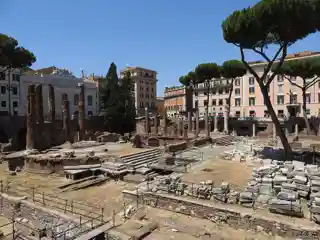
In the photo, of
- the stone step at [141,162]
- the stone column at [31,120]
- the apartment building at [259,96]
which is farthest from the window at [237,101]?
the stone column at [31,120]

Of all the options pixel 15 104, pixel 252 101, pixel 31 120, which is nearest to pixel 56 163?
pixel 31 120

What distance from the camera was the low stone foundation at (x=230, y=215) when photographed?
9.27m

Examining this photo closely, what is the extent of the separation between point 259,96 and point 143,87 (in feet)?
125

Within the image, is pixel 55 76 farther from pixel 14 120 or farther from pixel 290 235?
pixel 290 235

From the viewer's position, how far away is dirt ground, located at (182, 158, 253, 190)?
15.2 metres

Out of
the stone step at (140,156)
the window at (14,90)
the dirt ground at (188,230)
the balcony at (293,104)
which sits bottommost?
the dirt ground at (188,230)

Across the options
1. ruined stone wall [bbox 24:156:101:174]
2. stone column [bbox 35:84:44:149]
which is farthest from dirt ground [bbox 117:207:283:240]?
stone column [bbox 35:84:44:149]

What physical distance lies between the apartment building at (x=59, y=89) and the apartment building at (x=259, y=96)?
92.7 feet

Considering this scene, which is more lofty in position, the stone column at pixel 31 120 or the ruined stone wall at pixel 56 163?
the stone column at pixel 31 120

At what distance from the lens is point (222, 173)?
17.2m

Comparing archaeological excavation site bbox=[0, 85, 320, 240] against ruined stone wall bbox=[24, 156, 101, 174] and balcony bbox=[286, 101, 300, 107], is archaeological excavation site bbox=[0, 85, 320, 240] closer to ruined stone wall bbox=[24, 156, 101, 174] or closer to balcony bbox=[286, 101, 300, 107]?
ruined stone wall bbox=[24, 156, 101, 174]

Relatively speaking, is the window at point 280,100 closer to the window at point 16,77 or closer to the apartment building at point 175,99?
the apartment building at point 175,99

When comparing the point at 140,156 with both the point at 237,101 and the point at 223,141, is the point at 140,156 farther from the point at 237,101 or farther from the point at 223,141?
the point at 237,101

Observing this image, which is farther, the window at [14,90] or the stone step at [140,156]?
the window at [14,90]
